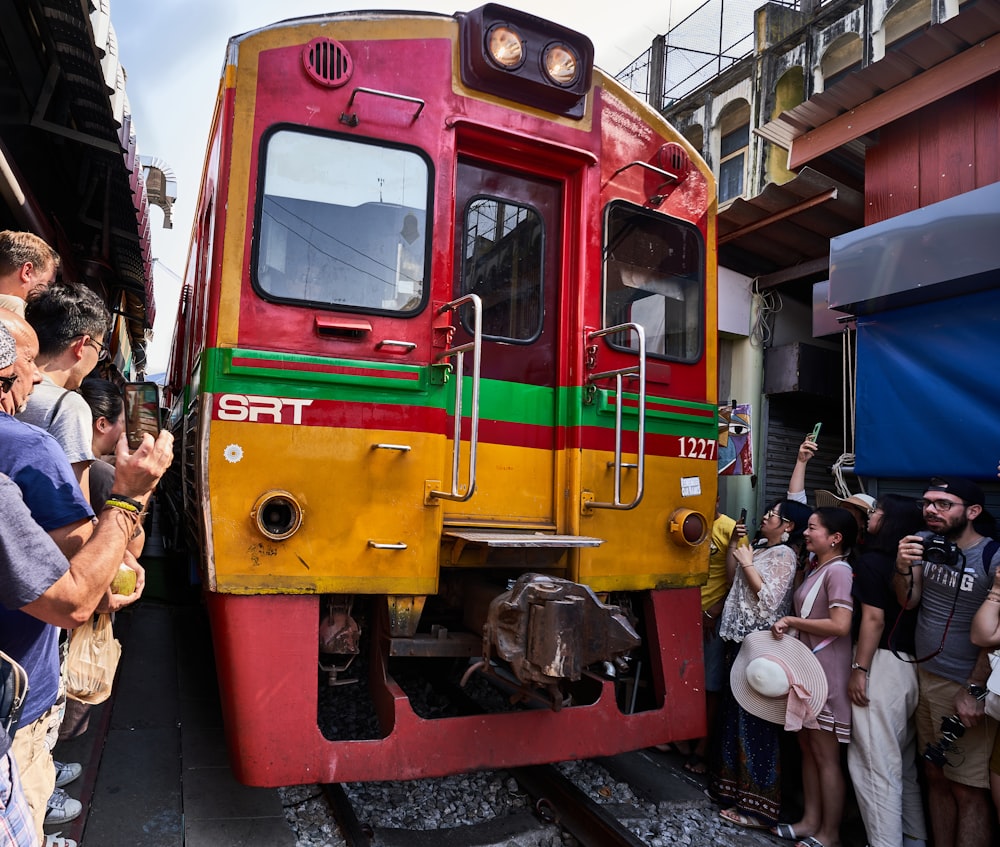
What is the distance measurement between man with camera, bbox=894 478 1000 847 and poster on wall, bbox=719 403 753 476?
10.9 ft

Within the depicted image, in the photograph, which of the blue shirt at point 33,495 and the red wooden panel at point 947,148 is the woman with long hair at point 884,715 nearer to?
the red wooden panel at point 947,148

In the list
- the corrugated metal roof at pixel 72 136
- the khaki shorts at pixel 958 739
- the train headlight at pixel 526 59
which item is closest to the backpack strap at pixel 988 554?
the khaki shorts at pixel 958 739

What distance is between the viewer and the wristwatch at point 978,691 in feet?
10.8

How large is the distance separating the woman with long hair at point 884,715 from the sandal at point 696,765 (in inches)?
39.0

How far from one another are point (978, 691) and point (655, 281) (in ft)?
7.99

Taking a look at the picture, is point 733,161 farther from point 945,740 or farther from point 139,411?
point 139,411

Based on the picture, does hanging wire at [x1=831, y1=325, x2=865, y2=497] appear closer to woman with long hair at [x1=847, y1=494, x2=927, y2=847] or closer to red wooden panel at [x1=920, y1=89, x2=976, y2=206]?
red wooden panel at [x1=920, y1=89, x2=976, y2=206]

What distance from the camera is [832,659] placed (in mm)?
3855

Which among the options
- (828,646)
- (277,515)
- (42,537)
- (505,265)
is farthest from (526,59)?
(828,646)

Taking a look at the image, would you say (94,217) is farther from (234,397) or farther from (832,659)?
(832,659)

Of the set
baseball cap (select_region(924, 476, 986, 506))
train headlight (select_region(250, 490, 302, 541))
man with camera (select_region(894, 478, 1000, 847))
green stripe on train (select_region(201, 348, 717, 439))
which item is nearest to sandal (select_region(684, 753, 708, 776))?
man with camera (select_region(894, 478, 1000, 847))

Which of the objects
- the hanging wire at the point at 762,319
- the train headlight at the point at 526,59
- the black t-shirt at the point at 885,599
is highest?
the train headlight at the point at 526,59

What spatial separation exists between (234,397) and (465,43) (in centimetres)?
200

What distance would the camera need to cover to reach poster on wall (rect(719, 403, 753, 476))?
7.03m
